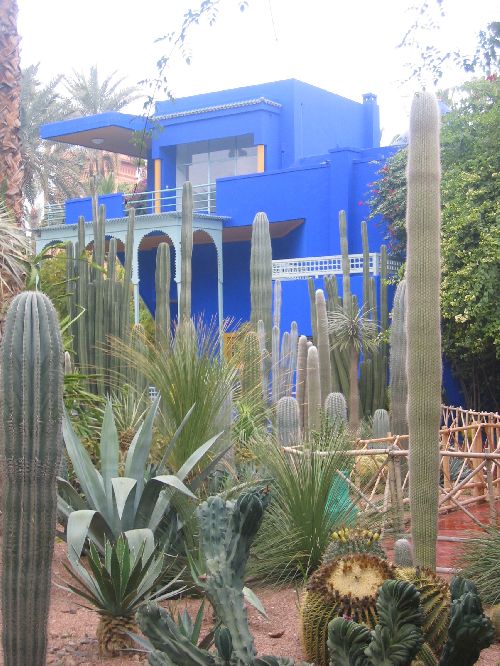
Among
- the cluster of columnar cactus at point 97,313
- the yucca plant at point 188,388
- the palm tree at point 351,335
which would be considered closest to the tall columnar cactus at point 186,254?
the cluster of columnar cactus at point 97,313

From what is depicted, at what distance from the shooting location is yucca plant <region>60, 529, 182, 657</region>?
475cm

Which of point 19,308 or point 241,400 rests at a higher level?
point 19,308

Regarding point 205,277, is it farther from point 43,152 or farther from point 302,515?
point 302,515

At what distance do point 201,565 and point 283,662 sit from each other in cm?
212

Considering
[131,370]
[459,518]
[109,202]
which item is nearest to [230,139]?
[109,202]

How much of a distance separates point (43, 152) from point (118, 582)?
28084 millimetres

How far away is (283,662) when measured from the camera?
340 cm

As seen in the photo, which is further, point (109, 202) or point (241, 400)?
point (109, 202)

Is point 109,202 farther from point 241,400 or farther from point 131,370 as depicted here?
point 241,400

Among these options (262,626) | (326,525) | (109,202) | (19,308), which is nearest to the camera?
(19,308)

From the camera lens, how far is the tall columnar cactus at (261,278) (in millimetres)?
13312

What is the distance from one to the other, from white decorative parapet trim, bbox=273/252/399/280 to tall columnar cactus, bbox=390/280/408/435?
6548 millimetres

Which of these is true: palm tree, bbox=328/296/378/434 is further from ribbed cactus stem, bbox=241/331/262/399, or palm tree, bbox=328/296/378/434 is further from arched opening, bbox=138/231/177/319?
arched opening, bbox=138/231/177/319


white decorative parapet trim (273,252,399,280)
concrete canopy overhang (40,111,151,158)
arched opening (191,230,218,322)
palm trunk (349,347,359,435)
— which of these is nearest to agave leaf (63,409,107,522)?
palm trunk (349,347,359,435)
